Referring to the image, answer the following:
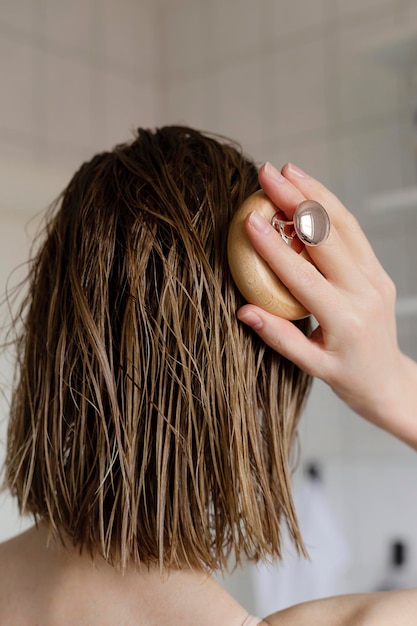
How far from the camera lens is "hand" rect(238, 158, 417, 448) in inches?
23.4

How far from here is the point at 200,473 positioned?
630 millimetres

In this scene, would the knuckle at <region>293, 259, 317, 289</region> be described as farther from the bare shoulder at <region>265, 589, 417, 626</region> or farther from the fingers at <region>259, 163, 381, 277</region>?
the bare shoulder at <region>265, 589, 417, 626</region>

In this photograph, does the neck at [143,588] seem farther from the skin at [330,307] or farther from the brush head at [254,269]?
the brush head at [254,269]

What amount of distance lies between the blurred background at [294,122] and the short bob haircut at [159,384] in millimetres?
1198

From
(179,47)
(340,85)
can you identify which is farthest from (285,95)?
(179,47)

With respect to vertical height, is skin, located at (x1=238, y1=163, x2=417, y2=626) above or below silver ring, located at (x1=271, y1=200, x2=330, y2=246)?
below

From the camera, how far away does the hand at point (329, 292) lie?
0.59 m

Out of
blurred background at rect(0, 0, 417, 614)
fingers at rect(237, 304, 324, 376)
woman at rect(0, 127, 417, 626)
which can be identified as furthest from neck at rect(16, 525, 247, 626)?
blurred background at rect(0, 0, 417, 614)

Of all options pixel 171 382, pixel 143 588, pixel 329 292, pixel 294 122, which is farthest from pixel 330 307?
pixel 294 122

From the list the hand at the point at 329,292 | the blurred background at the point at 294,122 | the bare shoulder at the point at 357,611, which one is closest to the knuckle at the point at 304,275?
the hand at the point at 329,292

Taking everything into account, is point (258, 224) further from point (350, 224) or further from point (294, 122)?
point (294, 122)

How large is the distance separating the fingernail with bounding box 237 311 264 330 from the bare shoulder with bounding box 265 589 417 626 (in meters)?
0.22

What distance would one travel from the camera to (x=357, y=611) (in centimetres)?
60

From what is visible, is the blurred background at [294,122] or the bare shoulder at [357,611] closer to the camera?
the bare shoulder at [357,611]
